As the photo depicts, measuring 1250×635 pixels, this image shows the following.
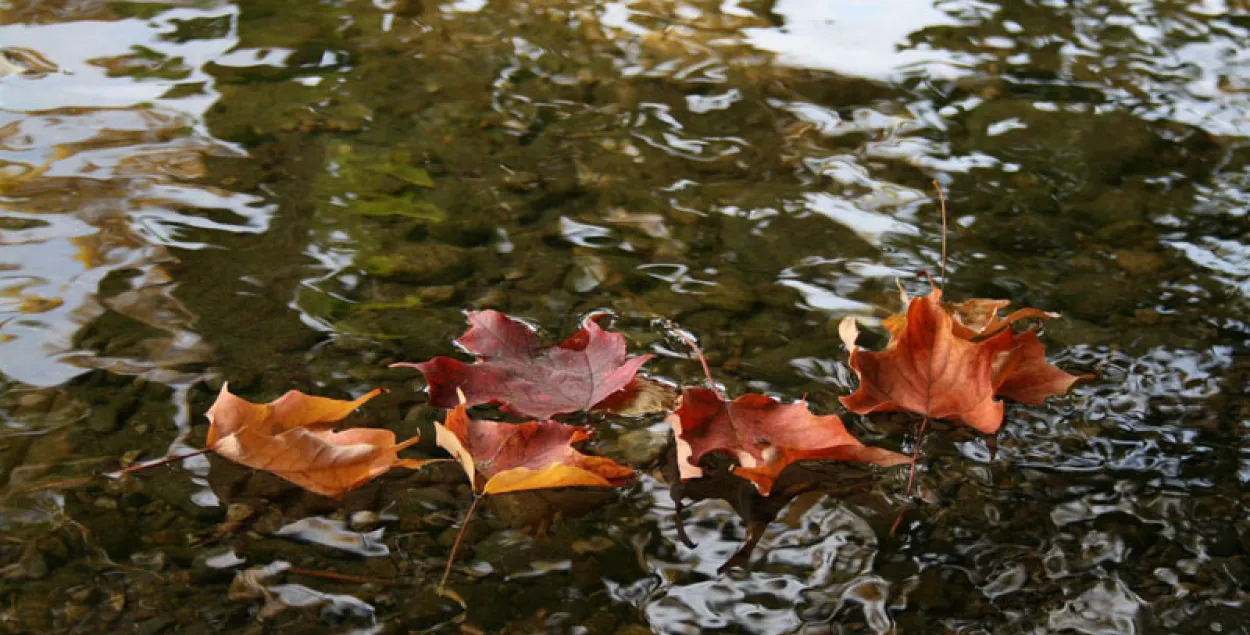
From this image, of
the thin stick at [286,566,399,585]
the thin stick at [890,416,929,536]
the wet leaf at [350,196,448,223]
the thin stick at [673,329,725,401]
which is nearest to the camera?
the thin stick at [286,566,399,585]

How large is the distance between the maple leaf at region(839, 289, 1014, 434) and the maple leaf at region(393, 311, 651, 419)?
256 mm

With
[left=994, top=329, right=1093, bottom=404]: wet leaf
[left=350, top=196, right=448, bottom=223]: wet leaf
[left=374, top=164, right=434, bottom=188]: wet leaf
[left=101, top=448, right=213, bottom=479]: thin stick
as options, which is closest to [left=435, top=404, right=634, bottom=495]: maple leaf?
[left=101, top=448, right=213, bottom=479]: thin stick

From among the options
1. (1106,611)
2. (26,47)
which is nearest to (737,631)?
(1106,611)

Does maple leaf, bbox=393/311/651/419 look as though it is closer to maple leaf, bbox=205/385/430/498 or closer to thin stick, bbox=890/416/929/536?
maple leaf, bbox=205/385/430/498

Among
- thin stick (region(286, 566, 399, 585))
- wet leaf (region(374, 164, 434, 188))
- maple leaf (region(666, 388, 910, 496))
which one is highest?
wet leaf (region(374, 164, 434, 188))

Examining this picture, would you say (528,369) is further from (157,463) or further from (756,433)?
(157,463)

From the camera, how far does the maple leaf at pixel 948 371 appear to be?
4.09ft

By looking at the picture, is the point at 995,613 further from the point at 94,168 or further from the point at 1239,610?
the point at 94,168

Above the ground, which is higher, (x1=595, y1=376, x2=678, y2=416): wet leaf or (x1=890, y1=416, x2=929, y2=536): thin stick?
(x1=595, y1=376, x2=678, y2=416): wet leaf

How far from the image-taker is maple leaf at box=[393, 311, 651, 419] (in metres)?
1.28

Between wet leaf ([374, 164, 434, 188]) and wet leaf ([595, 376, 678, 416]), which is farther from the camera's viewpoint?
wet leaf ([374, 164, 434, 188])

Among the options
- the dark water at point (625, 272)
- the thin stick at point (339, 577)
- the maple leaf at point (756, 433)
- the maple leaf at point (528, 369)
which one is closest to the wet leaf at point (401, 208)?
the dark water at point (625, 272)

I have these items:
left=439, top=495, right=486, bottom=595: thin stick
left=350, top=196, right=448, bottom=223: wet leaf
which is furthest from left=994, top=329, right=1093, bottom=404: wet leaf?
left=350, top=196, right=448, bottom=223: wet leaf

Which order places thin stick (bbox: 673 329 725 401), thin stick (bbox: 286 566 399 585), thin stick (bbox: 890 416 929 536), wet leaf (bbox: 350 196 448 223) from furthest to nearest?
wet leaf (bbox: 350 196 448 223), thin stick (bbox: 673 329 725 401), thin stick (bbox: 890 416 929 536), thin stick (bbox: 286 566 399 585)
